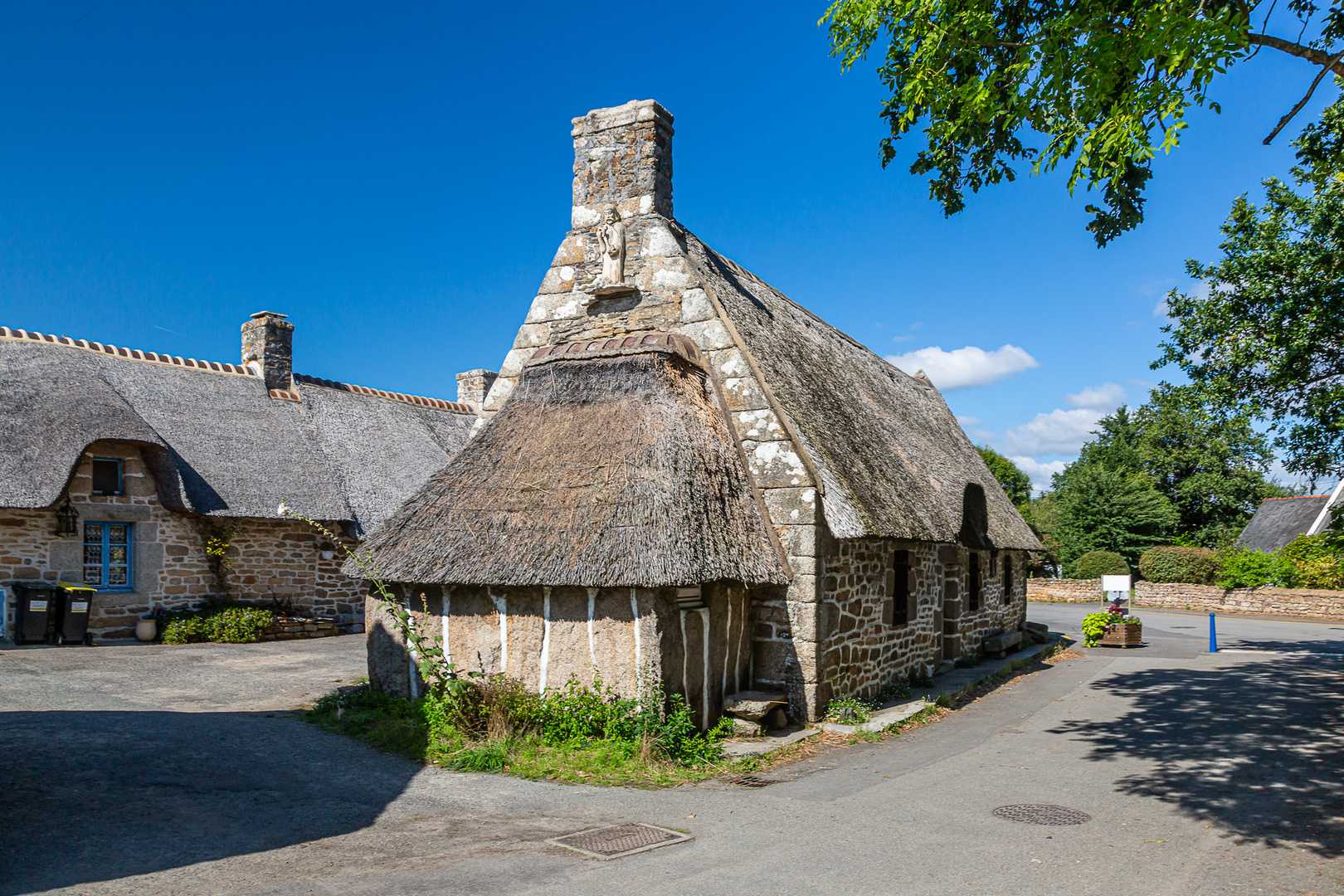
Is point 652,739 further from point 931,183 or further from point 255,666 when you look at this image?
point 255,666

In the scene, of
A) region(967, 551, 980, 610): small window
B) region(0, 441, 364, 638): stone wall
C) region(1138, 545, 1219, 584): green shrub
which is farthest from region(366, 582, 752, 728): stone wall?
region(1138, 545, 1219, 584): green shrub

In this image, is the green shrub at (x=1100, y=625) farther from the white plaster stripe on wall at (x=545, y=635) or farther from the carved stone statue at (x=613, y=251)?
the white plaster stripe on wall at (x=545, y=635)

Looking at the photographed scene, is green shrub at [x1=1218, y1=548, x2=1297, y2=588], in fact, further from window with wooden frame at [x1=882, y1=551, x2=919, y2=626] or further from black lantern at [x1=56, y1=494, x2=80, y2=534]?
black lantern at [x1=56, y1=494, x2=80, y2=534]

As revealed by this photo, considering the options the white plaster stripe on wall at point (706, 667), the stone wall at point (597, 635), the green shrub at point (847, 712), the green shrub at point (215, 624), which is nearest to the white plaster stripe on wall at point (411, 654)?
the stone wall at point (597, 635)

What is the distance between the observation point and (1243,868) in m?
5.34

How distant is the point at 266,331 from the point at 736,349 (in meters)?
13.9

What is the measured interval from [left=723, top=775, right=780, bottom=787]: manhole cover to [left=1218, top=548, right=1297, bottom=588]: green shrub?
2809 cm

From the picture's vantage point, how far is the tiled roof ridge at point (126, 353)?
1634cm

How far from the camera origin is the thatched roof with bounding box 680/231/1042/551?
9883mm

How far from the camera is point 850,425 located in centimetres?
1177

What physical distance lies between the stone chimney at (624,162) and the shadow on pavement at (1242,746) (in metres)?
8.09

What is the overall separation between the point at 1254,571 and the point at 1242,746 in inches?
962

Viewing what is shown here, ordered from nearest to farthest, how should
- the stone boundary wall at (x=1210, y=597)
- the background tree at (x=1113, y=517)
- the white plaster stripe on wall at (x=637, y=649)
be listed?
the white plaster stripe on wall at (x=637, y=649)
the stone boundary wall at (x=1210, y=597)
the background tree at (x=1113, y=517)

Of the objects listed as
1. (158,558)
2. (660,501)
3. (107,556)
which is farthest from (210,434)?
(660,501)
